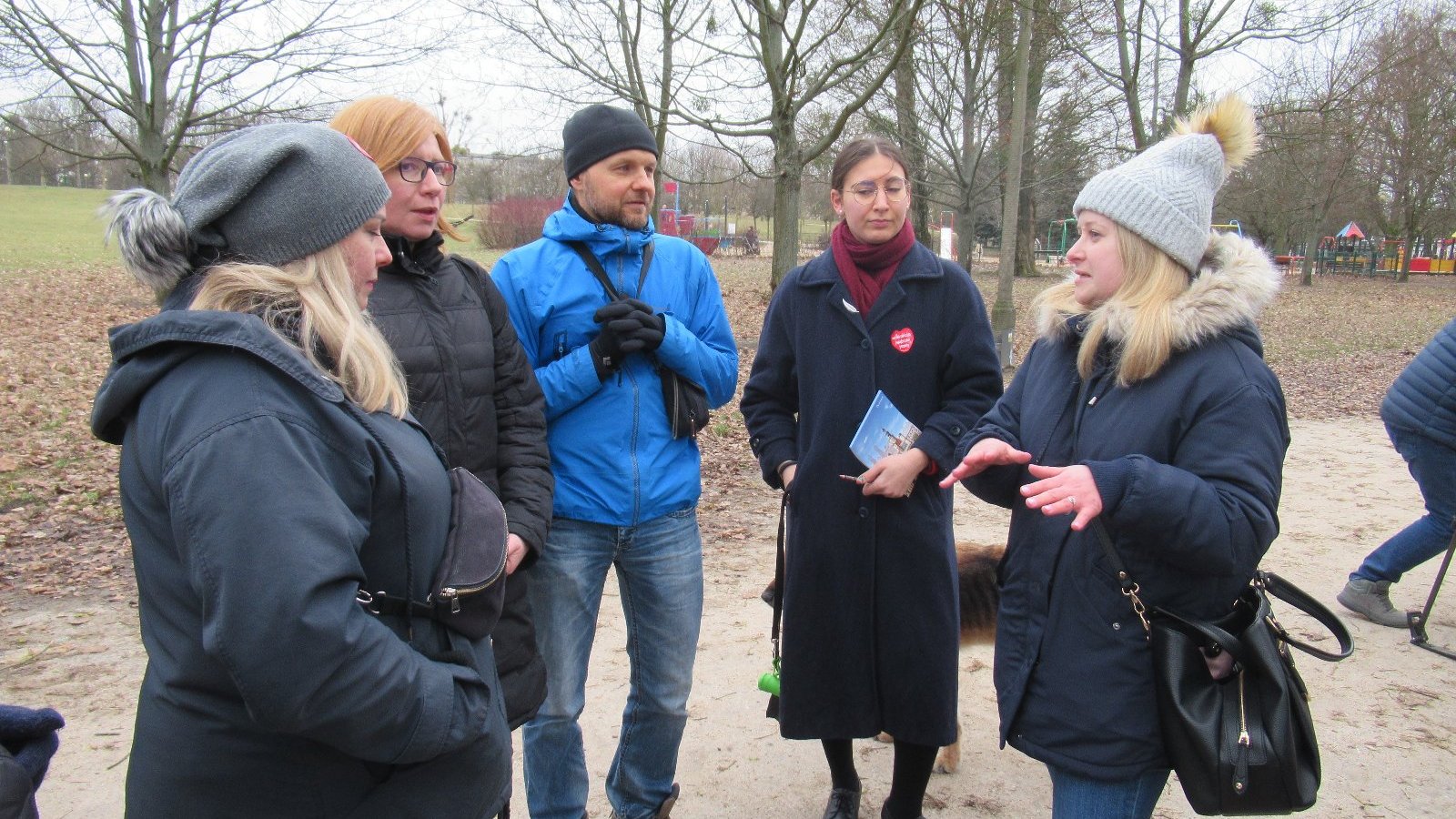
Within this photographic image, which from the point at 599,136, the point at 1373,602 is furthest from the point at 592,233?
the point at 1373,602

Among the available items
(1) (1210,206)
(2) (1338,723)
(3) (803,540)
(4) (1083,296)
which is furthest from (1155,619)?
(2) (1338,723)

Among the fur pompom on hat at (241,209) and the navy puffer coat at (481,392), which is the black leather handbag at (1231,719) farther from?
the fur pompom on hat at (241,209)

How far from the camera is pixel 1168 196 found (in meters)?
2.20

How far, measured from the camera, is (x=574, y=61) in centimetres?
1256

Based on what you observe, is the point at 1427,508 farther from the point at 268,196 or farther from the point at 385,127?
the point at 268,196

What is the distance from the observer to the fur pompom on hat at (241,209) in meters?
1.53

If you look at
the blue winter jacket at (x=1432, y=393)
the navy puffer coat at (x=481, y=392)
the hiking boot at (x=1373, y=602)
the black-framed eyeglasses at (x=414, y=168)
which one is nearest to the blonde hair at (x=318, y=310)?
the navy puffer coat at (x=481, y=392)

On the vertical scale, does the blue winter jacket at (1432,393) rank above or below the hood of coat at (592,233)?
below

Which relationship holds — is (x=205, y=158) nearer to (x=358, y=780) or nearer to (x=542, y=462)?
(x=358, y=780)

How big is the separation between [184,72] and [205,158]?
12512mm

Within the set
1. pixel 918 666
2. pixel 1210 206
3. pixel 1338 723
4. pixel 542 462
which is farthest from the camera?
pixel 1338 723

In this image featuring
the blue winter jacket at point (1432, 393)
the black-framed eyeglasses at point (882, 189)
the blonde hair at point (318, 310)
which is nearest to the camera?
the blonde hair at point (318, 310)

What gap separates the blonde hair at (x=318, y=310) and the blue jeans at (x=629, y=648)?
128 cm

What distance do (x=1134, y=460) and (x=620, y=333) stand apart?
1.41 m
